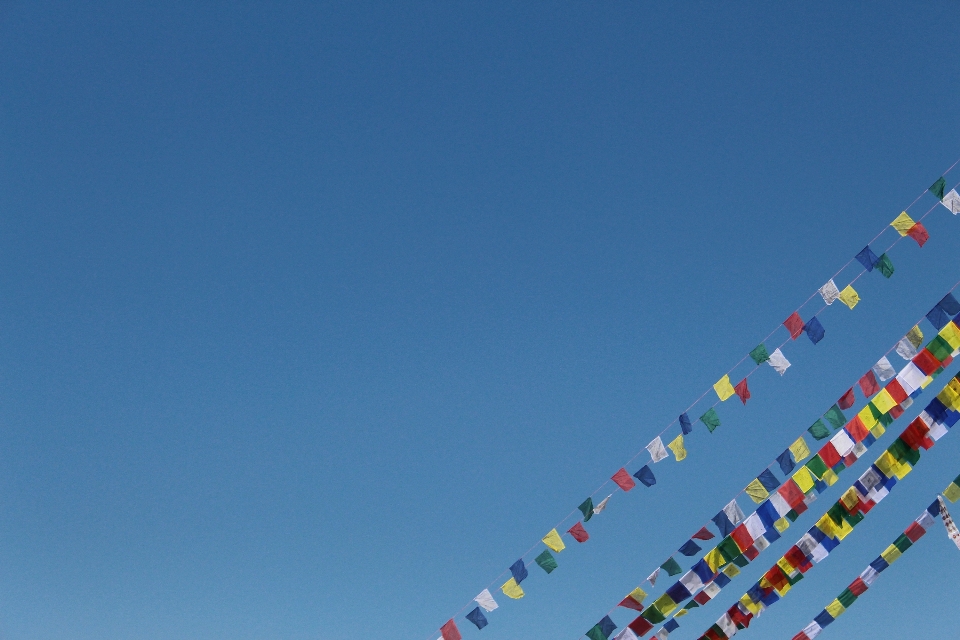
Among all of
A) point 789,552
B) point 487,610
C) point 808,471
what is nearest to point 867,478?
point 808,471

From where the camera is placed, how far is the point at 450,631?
11219mm

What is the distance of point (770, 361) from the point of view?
1058cm

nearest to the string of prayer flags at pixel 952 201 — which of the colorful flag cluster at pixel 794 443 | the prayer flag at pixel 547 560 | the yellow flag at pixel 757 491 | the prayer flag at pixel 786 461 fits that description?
the colorful flag cluster at pixel 794 443

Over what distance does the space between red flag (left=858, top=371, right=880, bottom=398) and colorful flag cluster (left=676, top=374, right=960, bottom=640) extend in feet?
1.72

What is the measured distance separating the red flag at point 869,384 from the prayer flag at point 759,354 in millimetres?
1053

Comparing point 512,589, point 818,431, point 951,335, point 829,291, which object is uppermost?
point 829,291

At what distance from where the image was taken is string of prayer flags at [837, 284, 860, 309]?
34.1ft

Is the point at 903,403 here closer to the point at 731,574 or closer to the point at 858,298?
the point at 858,298

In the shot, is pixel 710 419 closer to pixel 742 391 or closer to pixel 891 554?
pixel 742 391

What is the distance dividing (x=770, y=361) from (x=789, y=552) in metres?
2.12

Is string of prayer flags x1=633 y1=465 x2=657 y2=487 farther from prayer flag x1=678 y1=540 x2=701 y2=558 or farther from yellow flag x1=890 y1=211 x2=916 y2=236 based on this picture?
yellow flag x1=890 y1=211 x2=916 y2=236

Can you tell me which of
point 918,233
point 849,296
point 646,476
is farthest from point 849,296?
point 646,476

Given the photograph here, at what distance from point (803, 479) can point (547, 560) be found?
10.1 ft

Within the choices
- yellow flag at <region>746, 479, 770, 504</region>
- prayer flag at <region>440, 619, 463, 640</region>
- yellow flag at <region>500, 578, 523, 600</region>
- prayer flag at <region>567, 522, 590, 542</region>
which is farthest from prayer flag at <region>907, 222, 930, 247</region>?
prayer flag at <region>440, 619, 463, 640</region>
